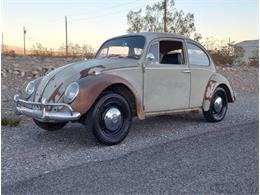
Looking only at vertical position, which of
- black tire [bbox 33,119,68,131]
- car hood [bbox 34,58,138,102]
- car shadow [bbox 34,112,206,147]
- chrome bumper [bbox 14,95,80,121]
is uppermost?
car hood [bbox 34,58,138,102]

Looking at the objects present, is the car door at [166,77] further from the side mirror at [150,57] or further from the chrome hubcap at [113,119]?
the chrome hubcap at [113,119]

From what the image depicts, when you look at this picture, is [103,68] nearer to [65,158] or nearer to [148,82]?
[148,82]

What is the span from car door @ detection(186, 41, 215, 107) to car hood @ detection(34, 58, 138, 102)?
1.74 metres

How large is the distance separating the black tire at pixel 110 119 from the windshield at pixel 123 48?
45.5 inches

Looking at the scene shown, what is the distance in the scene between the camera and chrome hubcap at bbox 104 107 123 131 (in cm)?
648

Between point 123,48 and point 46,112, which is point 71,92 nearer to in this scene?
point 46,112

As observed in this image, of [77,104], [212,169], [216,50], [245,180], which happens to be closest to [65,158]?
[77,104]

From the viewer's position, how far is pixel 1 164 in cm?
548

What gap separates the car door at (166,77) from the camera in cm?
733

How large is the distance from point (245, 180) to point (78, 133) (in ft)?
11.6

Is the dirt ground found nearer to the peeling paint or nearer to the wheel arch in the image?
the peeling paint

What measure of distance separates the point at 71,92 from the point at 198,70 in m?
3.19

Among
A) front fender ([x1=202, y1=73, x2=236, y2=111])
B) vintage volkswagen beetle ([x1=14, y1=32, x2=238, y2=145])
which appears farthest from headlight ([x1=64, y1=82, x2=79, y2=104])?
front fender ([x1=202, y1=73, x2=236, y2=111])

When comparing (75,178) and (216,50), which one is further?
(216,50)
